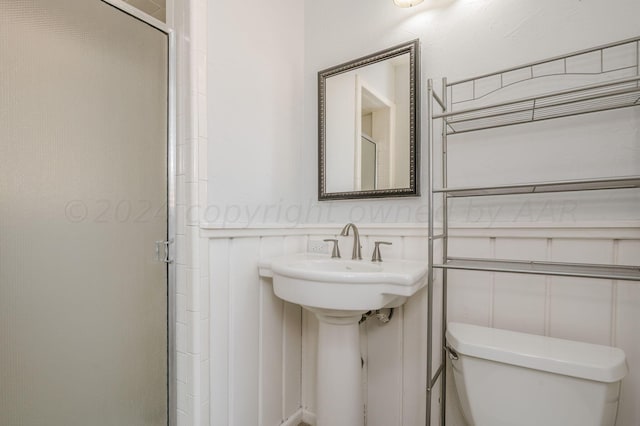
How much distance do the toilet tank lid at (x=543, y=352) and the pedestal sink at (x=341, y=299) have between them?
0.69 feet

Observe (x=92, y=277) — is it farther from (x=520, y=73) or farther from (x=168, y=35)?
(x=520, y=73)

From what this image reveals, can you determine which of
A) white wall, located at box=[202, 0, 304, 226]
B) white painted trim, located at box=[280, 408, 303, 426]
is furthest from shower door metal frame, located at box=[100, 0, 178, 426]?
white painted trim, located at box=[280, 408, 303, 426]

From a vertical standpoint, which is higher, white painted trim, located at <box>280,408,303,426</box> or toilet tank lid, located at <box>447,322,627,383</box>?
toilet tank lid, located at <box>447,322,627,383</box>

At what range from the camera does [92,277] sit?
3.07ft

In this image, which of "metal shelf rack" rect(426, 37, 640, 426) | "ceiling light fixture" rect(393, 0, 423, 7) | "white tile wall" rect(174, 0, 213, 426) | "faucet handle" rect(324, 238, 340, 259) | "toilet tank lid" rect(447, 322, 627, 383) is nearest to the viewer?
"toilet tank lid" rect(447, 322, 627, 383)

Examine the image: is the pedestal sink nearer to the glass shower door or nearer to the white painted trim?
the white painted trim

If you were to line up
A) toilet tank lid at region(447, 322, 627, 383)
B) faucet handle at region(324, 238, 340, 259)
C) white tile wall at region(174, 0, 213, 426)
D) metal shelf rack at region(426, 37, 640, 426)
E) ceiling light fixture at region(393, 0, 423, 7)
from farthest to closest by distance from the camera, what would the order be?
faucet handle at region(324, 238, 340, 259), ceiling light fixture at region(393, 0, 423, 7), white tile wall at region(174, 0, 213, 426), metal shelf rack at region(426, 37, 640, 426), toilet tank lid at region(447, 322, 627, 383)

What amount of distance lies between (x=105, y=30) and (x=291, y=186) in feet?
2.87

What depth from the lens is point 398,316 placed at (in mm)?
1277

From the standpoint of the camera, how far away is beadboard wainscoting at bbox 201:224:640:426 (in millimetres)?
943

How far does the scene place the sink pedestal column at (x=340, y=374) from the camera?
1.12 meters

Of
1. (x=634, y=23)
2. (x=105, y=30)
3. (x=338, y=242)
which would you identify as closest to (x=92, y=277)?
(x=105, y=30)

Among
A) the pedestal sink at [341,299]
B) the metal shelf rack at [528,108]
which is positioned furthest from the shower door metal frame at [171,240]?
the metal shelf rack at [528,108]

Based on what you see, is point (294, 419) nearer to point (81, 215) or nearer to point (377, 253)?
point (377, 253)
